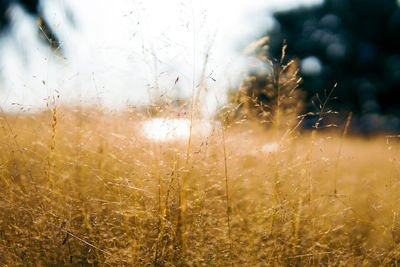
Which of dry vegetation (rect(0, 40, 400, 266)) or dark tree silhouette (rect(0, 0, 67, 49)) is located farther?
dark tree silhouette (rect(0, 0, 67, 49))

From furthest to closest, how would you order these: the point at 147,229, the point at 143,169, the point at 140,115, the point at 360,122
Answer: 1. the point at 360,122
2. the point at 140,115
3. the point at 143,169
4. the point at 147,229

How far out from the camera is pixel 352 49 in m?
11.8

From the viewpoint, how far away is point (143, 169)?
1318mm

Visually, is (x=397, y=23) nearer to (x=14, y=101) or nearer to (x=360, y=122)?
(x=360, y=122)

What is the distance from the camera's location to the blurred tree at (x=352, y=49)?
10.9 m

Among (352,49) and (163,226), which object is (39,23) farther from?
(352,49)

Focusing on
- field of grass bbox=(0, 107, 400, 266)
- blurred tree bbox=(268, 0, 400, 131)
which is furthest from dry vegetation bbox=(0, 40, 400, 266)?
blurred tree bbox=(268, 0, 400, 131)

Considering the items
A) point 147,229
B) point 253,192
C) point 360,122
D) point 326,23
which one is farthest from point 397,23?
point 147,229

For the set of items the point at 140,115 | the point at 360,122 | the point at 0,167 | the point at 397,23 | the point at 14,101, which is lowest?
the point at 360,122

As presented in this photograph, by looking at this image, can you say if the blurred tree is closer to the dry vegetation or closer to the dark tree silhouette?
the dark tree silhouette

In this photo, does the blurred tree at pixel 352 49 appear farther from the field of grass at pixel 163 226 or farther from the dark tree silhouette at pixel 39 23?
the field of grass at pixel 163 226

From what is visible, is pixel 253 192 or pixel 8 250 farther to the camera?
pixel 253 192

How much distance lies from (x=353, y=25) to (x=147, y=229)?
567 inches

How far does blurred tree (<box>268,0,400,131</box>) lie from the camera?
427 inches
